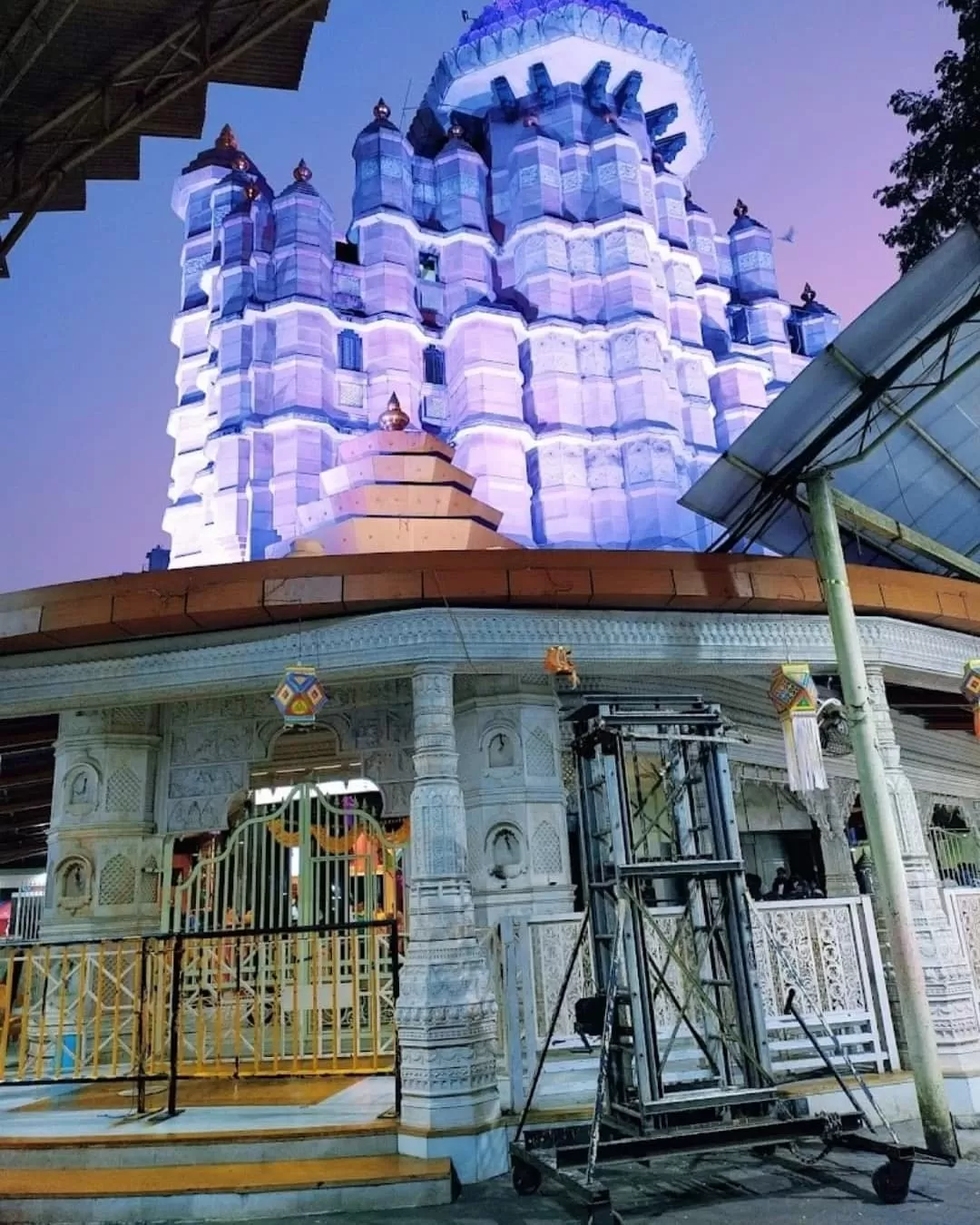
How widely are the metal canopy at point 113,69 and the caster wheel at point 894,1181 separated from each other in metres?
8.33

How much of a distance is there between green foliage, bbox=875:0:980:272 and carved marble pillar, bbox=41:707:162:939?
48.4ft

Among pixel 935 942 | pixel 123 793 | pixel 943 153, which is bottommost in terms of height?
pixel 935 942

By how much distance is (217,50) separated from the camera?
696 cm

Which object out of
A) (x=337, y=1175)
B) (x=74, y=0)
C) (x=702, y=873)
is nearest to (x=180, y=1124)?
(x=337, y=1175)

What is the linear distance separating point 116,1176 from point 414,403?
2899cm

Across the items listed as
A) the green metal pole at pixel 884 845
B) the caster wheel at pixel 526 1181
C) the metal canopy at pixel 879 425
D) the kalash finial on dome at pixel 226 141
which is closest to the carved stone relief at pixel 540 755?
the metal canopy at pixel 879 425

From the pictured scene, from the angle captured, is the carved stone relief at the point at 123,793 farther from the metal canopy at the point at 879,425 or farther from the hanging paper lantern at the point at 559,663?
the metal canopy at the point at 879,425

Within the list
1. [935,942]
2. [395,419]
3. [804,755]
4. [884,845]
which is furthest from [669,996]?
[395,419]

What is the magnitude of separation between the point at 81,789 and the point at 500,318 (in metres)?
26.5

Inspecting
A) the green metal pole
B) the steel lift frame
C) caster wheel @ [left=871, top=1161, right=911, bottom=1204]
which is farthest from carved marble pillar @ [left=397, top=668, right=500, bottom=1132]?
the green metal pole

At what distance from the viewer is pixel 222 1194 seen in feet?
16.5

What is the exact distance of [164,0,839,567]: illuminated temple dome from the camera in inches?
1206

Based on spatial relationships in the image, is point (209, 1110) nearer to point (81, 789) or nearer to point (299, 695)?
point (299, 695)

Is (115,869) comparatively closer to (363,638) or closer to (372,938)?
(372,938)
